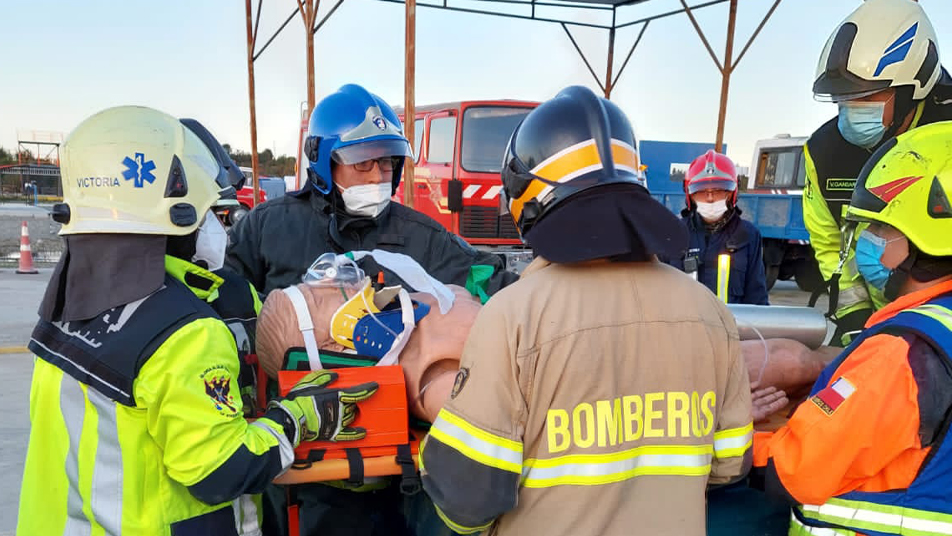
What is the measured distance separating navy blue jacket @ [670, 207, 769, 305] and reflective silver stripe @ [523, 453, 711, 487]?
8.99 ft

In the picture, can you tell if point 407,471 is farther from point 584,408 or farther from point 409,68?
point 409,68

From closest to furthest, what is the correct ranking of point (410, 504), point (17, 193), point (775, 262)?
1. point (410, 504)
2. point (775, 262)
3. point (17, 193)

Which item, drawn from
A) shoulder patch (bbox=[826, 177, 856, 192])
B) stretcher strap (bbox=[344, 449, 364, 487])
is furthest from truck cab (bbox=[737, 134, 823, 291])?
stretcher strap (bbox=[344, 449, 364, 487])

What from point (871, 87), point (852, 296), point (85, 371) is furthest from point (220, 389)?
point (871, 87)

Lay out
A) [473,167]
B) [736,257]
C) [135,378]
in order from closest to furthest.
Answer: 1. [135,378]
2. [736,257]
3. [473,167]

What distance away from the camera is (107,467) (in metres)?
1.35

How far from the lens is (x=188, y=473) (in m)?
1.30

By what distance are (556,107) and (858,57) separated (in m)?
1.83

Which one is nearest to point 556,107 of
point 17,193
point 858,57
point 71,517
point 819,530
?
point 819,530

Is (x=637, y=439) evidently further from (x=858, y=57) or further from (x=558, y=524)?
(x=858, y=57)

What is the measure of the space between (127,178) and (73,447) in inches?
24.0

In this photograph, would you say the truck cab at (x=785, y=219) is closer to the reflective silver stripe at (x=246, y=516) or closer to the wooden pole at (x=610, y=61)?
the wooden pole at (x=610, y=61)

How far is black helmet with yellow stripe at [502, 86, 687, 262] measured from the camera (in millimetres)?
1138

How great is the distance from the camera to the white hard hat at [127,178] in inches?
55.2
